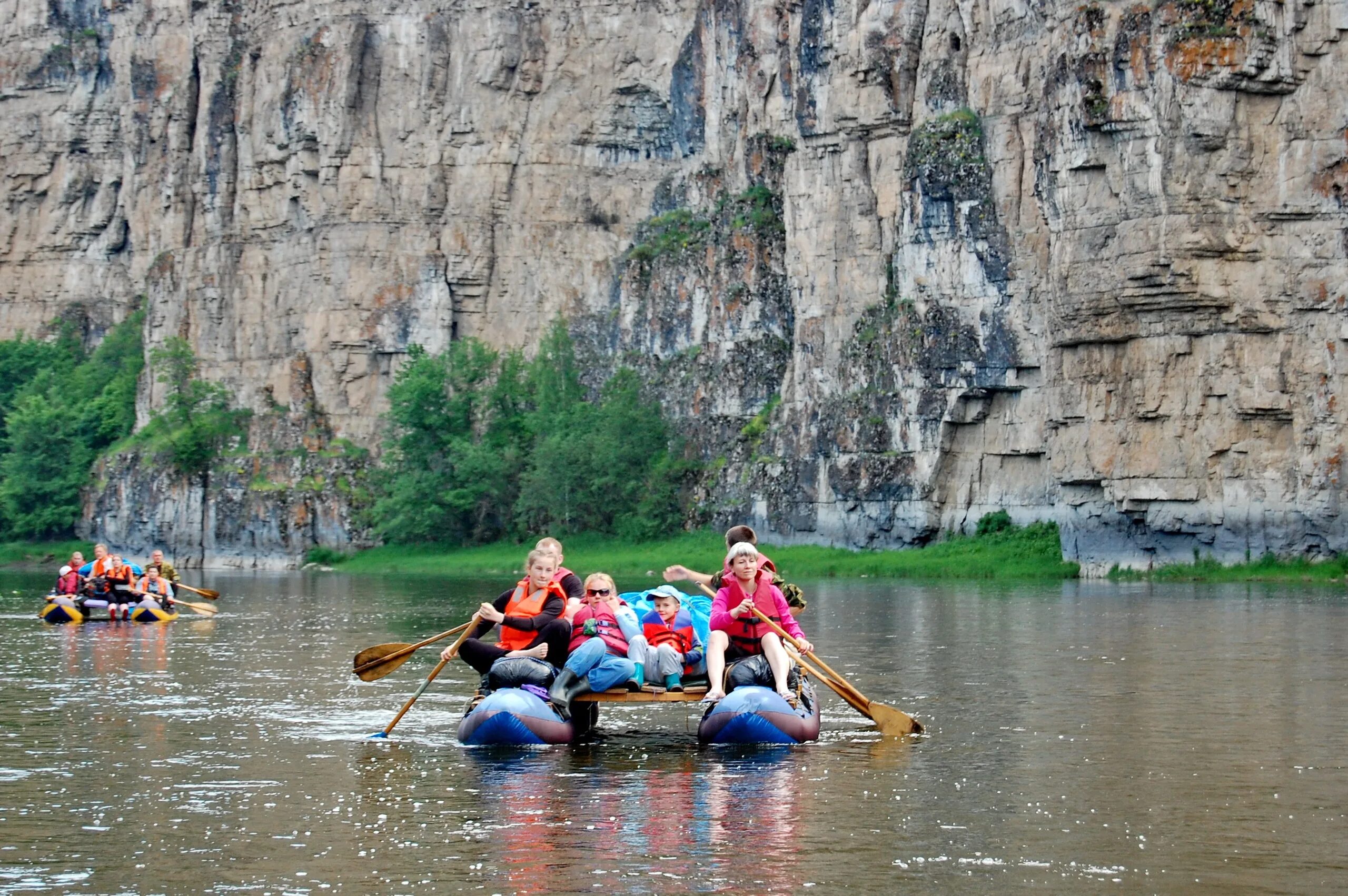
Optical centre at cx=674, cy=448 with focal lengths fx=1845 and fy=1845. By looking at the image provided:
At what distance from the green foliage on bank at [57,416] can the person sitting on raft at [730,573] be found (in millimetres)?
79827

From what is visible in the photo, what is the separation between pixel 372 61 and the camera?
86.5 meters

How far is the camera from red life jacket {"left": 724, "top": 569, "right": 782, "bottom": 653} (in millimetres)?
17734

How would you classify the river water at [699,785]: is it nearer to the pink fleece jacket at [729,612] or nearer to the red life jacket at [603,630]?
the red life jacket at [603,630]

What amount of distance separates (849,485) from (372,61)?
37.2 metres

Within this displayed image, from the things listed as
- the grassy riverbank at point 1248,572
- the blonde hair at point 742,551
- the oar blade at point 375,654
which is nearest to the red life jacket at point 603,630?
the blonde hair at point 742,551

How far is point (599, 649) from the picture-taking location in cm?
1772

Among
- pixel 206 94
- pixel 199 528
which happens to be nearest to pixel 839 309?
pixel 199 528

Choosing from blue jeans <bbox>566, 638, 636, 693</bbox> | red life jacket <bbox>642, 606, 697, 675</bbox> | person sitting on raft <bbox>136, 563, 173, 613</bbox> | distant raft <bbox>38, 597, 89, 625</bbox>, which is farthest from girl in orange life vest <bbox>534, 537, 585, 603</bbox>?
person sitting on raft <bbox>136, 563, 173, 613</bbox>

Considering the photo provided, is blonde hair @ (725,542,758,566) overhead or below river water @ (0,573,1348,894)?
overhead

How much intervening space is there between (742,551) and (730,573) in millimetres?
251

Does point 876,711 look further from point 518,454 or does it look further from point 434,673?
point 518,454

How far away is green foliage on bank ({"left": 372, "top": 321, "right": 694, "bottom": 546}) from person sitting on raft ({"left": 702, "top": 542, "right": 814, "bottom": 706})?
5350 cm

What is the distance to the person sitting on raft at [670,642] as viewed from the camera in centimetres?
1809

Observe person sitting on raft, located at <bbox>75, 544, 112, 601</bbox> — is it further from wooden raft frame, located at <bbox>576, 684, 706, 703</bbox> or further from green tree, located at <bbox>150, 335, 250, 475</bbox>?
green tree, located at <bbox>150, 335, 250, 475</bbox>
